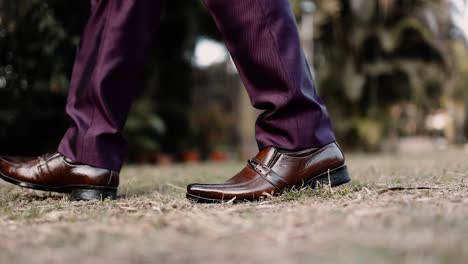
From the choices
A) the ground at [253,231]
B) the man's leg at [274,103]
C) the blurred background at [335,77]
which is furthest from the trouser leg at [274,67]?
the blurred background at [335,77]

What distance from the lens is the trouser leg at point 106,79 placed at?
120 cm

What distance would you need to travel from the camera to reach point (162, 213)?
93 cm

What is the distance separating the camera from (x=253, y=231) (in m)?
0.70

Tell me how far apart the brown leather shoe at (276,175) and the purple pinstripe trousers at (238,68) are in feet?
0.08

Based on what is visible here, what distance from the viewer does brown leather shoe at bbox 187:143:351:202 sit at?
108 centimetres

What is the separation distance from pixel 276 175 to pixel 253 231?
42cm

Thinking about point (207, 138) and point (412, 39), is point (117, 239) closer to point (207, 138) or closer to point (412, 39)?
point (207, 138)

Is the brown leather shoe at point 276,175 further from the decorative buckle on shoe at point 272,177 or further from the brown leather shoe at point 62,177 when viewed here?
the brown leather shoe at point 62,177

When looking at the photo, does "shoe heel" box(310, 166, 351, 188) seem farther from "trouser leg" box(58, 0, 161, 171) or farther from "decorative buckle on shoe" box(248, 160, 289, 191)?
"trouser leg" box(58, 0, 161, 171)

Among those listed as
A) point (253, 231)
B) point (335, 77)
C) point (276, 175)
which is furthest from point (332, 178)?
point (335, 77)

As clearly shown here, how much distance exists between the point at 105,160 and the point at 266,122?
363mm

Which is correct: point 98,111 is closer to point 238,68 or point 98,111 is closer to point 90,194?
point 90,194

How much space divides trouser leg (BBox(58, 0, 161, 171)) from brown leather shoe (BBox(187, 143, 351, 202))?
25 centimetres

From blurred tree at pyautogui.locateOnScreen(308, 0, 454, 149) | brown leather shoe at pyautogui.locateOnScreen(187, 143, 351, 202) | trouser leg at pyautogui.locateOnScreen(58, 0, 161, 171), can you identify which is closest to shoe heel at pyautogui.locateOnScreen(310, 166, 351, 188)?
brown leather shoe at pyautogui.locateOnScreen(187, 143, 351, 202)
